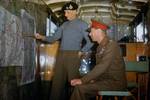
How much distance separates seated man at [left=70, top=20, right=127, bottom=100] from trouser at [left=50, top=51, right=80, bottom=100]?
3.47 ft

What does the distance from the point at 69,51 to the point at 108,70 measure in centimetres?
126

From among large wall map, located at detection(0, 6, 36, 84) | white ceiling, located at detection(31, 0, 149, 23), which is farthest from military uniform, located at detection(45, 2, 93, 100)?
white ceiling, located at detection(31, 0, 149, 23)

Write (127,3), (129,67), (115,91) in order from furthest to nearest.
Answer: (127,3) → (129,67) → (115,91)

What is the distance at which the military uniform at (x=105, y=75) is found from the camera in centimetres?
454

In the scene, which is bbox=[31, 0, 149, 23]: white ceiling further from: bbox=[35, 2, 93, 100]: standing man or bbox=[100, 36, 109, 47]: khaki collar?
bbox=[100, 36, 109, 47]: khaki collar

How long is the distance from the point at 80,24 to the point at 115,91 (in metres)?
1.68

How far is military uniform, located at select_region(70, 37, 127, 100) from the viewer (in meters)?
4.54

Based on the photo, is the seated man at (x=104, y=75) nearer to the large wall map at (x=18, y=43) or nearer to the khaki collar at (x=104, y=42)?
the khaki collar at (x=104, y=42)

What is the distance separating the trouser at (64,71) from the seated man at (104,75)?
106 cm

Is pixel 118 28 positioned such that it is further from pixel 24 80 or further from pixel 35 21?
pixel 24 80

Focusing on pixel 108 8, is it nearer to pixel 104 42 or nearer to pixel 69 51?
pixel 69 51

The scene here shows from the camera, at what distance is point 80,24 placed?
5.85 metres

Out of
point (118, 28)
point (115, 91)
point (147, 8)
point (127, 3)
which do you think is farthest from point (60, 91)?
point (118, 28)

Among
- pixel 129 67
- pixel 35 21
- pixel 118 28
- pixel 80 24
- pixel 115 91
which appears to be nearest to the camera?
pixel 115 91
